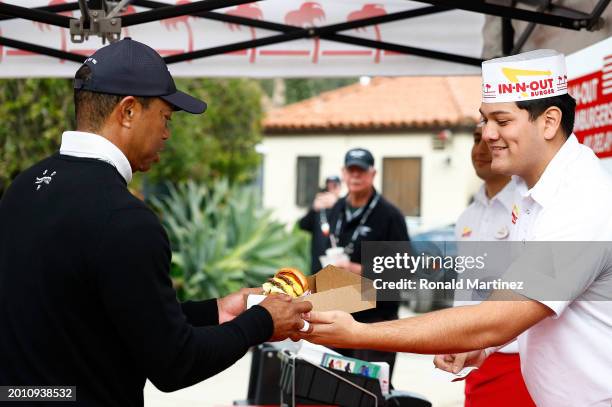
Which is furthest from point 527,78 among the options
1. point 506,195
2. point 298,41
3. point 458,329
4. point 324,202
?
point 324,202

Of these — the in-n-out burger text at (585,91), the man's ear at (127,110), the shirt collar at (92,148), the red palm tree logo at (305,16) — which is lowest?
the shirt collar at (92,148)

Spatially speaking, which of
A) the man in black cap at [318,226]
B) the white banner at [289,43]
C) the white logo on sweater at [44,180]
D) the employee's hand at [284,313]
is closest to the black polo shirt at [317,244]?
the man in black cap at [318,226]

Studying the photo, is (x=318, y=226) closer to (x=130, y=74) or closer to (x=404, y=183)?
(x=130, y=74)

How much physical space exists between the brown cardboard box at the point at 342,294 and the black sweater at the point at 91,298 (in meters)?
0.70

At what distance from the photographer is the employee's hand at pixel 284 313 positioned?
2803 millimetres

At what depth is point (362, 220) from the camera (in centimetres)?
702

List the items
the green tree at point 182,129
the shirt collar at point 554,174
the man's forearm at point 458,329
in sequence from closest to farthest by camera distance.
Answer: the man's forearm at point 458,329 → the shirt collar at point 554,174 → the green tree at point 182,129

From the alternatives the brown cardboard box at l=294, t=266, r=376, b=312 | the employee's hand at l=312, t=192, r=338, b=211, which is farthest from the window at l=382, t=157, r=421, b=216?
the brown cardboard box at l=294, t=266, r=376, b=312

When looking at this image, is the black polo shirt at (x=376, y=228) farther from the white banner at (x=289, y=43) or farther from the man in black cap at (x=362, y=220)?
the white banner at (x=289, y=43)

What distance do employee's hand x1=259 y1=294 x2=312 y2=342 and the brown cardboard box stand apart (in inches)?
6.7

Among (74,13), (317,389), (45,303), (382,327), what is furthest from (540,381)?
(74,13)

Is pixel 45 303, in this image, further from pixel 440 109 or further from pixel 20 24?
pixel 440 109

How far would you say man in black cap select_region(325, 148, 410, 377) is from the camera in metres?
6.85

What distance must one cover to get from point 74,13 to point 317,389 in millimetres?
3079
